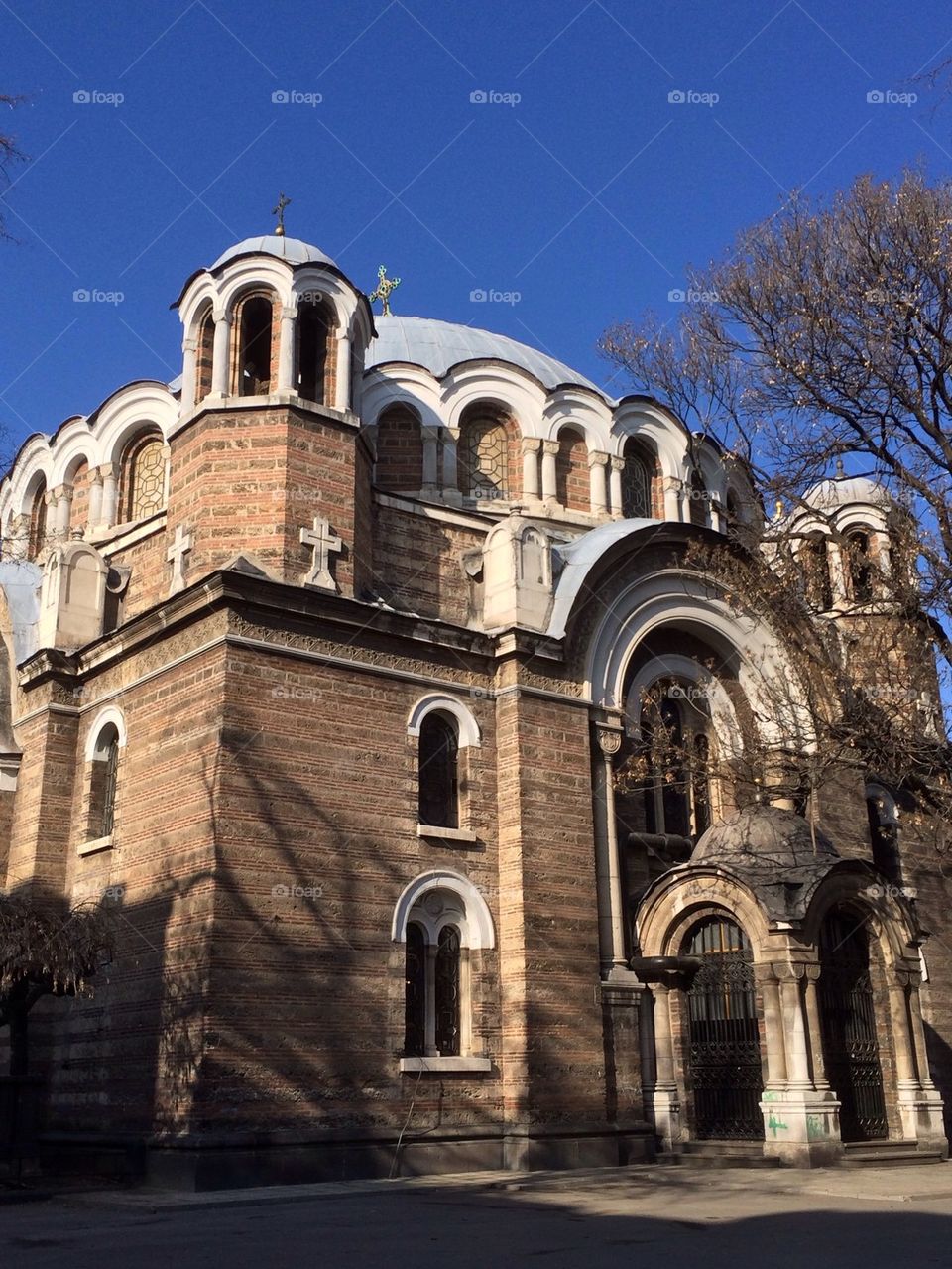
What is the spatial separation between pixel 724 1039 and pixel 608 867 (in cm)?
269

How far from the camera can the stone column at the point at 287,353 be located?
1708 centimetres

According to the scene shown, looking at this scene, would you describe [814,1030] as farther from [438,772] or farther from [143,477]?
[143,477]

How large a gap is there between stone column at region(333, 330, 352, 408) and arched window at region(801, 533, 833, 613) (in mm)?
6477

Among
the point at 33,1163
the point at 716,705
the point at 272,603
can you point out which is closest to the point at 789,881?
the point at 716,705

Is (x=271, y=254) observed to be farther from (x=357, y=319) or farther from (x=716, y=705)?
(x=716, y=705)

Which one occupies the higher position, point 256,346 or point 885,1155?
point 256,346

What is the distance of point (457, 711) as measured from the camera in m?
16.7

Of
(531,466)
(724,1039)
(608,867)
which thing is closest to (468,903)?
(608,867)

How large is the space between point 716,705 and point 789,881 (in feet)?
14.2

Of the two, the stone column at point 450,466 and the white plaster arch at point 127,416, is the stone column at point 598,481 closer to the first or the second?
the stone column at point 450,466

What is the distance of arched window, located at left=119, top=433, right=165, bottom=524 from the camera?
20.4 m

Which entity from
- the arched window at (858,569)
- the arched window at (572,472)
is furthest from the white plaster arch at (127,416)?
the arched window at (858,569)

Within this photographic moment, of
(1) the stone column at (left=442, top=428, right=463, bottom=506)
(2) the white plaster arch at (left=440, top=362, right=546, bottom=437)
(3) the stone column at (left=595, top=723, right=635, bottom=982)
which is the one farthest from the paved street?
(2) the white plaster arch at (left=440, top=362, right=546, bottom=437)

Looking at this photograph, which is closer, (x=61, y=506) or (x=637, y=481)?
(x=61, y=506)
